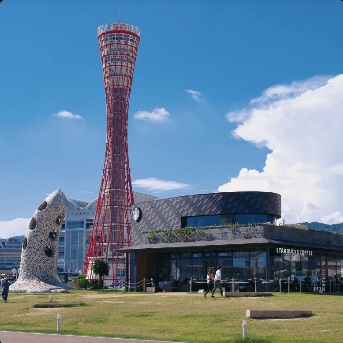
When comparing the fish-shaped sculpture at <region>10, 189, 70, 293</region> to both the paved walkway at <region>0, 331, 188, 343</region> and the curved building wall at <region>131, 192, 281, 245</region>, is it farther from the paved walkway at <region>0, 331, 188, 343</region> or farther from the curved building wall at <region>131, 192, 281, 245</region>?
the paved walkway at <region>0, 331, 188, 343</region>

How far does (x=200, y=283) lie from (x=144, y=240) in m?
11.3

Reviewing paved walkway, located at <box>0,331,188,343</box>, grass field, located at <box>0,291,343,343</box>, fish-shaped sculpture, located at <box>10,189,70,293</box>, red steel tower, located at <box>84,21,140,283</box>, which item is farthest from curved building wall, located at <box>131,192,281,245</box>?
paved walkway, located at <box>0,331,188,343</box>

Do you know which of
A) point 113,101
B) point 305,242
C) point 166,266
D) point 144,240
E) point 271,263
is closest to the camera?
point 271,263

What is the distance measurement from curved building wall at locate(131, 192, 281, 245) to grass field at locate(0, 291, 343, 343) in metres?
17.1

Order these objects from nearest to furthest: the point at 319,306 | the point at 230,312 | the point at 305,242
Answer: the point at 230,312 → the point at 319,306 → the point at 305,242

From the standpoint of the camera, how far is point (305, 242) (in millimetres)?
44781

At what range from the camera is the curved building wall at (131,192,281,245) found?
48688 mm

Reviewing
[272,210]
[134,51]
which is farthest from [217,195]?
[134,51]

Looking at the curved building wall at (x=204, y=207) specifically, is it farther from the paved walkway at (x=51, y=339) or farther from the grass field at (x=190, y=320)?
the paved walkway at (x=51, y=339)

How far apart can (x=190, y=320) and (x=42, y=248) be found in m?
31.5

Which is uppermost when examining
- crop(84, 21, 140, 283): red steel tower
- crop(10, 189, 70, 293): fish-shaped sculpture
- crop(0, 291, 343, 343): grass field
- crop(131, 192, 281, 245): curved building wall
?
crop(84, 21, 140, 283): red steel tower

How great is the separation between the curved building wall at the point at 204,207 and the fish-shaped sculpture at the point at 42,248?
24.8 ft

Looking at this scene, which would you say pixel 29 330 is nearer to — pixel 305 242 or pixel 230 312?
pixel 230 312

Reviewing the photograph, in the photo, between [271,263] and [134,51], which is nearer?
[271,263]
